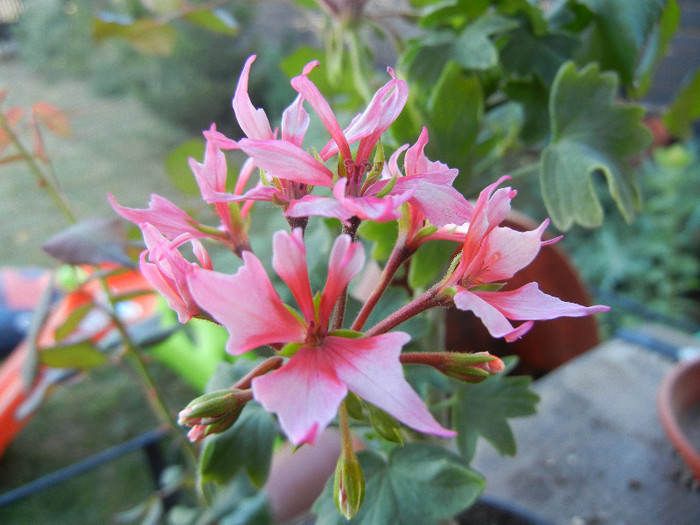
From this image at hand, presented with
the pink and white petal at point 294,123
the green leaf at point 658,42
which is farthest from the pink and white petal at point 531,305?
the green leaf at point 658,42

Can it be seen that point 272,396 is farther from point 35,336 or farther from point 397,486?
point 35,336

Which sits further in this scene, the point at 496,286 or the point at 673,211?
the point at 673,211

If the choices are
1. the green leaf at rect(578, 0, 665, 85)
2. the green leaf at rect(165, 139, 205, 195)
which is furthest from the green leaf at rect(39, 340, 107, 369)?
the green leaf at rect(578, 0, 665, 85)

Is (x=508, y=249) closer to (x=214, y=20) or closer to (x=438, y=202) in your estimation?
(x=438, y=202)

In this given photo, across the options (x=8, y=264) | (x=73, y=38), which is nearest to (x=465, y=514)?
(x=8, y=264)

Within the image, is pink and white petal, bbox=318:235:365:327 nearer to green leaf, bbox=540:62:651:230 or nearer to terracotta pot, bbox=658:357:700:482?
green leaf, bbox=540:62:651:230

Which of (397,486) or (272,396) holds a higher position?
(272,396)

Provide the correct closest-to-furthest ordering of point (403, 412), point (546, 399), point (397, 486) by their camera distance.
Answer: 1. point (403, 412)
2. point (397, 486)
3. point (546, 399)
